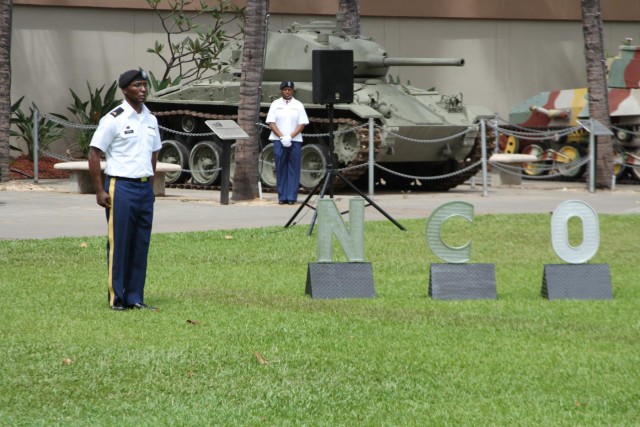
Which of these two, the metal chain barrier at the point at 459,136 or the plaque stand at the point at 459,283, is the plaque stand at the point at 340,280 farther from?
the metal chain barrier at the point at 459,136

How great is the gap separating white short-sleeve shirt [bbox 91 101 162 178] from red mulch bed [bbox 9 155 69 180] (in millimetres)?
18538

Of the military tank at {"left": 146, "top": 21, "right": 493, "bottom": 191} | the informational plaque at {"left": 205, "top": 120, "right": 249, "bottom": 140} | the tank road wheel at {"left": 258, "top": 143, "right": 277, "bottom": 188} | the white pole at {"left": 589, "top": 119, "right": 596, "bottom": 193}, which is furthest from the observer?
the white pole at {"left": 589, "top": 119, "right": 596, "bottom": 193}

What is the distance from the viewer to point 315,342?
8961mm

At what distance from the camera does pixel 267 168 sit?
85.7ft

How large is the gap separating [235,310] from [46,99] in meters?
23.0

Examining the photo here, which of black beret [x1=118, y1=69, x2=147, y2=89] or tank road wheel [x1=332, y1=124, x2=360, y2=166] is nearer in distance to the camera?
black beret [x1=118, y1=69, x2=147, y2=89]

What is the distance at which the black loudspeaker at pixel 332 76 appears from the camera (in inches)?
655

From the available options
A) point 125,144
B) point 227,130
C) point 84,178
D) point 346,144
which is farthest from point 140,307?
point 346,144

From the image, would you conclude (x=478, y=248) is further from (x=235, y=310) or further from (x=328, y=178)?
(x=235, y=310)

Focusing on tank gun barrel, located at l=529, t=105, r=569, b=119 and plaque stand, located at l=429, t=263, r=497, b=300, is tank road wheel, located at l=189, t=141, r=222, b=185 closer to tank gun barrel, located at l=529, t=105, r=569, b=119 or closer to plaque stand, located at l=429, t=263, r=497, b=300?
tank gun barrel, located at l=529, t=105, r=569, b=119

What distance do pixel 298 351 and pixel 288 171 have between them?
44.0 ft

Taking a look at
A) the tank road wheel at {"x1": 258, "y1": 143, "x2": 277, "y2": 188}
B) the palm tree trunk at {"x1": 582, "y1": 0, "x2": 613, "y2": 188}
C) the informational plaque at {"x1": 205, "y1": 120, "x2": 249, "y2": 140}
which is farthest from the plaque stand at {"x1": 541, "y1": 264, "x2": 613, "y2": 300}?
the palm tree trunk at {"x1": 582, "y1": 0, "x2": 613, "y2": 188}

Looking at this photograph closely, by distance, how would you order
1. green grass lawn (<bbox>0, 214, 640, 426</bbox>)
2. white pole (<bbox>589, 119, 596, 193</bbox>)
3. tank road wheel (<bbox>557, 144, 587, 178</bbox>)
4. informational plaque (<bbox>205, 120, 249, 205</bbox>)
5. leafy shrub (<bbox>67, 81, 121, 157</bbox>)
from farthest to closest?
leafy shrub (<bbox>67, 81, 121, 157</bbox>)
tank road wheel (<bbox>557, 144, 587, 178</bbox>)
white pole (<bbox>589, 119, 596, 193</bbox>)
informational plaque (<bbox>205, 120, 249, 205</bbox>)
green grass lawn (<bbox>0, 214, 640, 426</bbox>)

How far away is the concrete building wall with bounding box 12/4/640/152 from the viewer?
107ft
